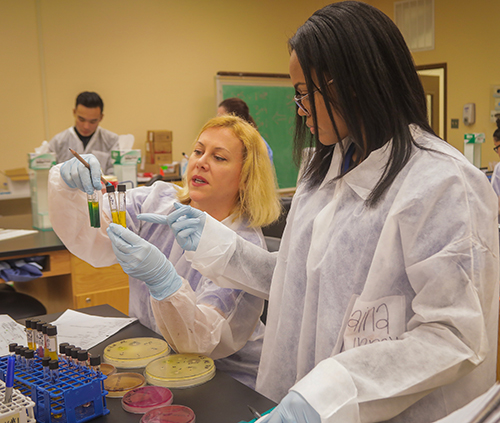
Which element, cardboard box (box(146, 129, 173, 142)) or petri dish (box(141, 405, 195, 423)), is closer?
petri dish (box(141, 405, 195, 423))

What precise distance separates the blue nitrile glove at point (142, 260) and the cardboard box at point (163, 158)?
4.55m

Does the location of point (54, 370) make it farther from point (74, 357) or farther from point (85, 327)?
point (85, 327)

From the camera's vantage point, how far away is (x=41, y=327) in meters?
1.11

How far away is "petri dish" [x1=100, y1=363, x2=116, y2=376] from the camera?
1.24 m

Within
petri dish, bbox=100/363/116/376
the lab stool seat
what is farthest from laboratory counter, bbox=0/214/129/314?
petri dish, bbox=100/363/116/376

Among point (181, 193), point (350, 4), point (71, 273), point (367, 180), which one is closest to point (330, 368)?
point (367, 180)

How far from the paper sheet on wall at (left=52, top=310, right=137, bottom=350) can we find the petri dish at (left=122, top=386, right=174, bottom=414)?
1.16ft

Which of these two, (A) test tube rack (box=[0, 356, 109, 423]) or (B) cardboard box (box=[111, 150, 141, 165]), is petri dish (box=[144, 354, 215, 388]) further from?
(B) cardboard box (box=[111, 150, 141, 165])

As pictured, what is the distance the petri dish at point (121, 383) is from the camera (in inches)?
45.0

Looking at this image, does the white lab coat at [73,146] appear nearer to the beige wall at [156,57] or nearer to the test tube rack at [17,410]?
the beige wall at [156,57]

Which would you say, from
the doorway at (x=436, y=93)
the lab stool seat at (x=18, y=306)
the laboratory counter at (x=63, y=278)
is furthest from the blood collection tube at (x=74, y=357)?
the doorway at (x=436, y=93)

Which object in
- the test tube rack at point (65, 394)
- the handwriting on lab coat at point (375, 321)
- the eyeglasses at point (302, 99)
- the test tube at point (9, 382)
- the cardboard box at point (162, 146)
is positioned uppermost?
the eyeglasses at point (302, 99)

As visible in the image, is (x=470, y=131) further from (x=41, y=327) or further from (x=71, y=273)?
(x=41, y=327)

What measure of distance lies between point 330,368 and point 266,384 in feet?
1.58
